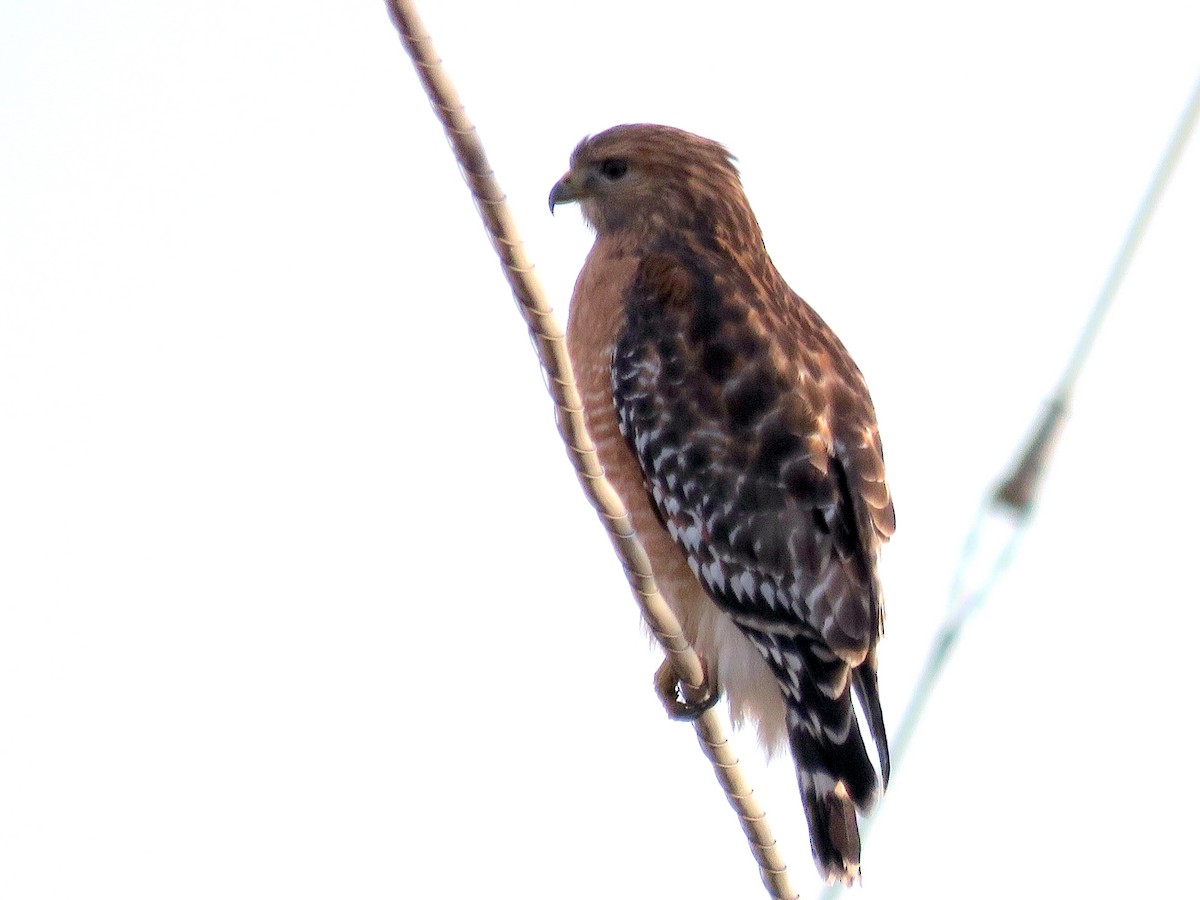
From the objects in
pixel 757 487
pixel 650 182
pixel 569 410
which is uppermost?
pixel 569 410

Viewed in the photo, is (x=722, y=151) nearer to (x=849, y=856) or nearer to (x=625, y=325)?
(x=625, y=325)

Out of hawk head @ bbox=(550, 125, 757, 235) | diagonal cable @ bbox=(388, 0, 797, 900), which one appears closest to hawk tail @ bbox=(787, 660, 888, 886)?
diagonal cable @ bbox=(388, 0, 797, 900)

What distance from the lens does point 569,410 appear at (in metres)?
3.72

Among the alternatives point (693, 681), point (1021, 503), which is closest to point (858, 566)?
point (693, 681)

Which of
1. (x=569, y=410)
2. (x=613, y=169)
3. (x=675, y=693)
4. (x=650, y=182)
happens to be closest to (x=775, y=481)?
(x=675, y=693)

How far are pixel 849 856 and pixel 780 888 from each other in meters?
0.46

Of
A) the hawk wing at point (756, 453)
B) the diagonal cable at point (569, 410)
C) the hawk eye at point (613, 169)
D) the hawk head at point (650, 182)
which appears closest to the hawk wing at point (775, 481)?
the hawk wing at point (756, 453)

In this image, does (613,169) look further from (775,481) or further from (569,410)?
(569,410)

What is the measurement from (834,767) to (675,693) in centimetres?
63

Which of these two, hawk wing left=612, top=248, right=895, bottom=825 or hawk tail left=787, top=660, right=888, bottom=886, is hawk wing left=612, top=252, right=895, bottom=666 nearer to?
hawk wing left=612, top=248, right=895, bottom=825

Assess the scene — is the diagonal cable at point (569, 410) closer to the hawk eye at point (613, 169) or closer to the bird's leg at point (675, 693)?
the bird's leg at point (675, 693)

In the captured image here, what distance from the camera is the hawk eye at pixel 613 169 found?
20.7 feet

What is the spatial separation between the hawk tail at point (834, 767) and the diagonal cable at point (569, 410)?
0.29m

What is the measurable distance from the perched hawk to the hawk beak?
1.55 ft
